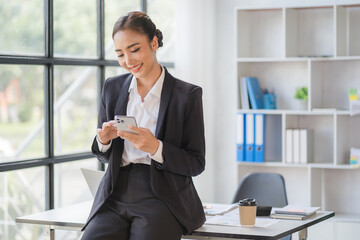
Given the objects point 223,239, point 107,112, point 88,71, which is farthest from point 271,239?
point 88,71

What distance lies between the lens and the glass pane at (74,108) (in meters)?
4.68

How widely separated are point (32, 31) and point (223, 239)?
2092mm

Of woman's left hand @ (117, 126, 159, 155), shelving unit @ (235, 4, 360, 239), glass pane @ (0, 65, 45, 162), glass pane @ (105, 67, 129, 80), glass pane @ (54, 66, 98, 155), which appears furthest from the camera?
shelving unit @ (235, 4, 360, 239)

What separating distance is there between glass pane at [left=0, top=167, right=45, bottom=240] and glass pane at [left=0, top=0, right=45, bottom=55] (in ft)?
2.55

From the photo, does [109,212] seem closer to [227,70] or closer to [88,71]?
[88,71]

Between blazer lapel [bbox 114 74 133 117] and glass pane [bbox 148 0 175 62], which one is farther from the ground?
glass pane [bbox 148 0 175 62]

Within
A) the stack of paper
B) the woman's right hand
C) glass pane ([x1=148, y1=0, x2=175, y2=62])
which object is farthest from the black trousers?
glass pane ([x1=148, y1=0, x2=175, y2=62])

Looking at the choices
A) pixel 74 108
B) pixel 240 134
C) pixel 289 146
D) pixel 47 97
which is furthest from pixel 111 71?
pixel 289 146

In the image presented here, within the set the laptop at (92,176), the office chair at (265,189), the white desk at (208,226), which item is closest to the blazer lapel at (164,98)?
the white desk at (208,226)

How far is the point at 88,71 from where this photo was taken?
16.2 ft

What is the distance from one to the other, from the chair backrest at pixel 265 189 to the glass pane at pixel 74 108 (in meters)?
1.30

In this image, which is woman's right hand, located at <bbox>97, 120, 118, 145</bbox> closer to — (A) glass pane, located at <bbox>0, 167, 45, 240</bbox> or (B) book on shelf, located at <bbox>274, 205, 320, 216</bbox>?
(B) book on shelf, located at <bbox>274, 205, 320, 216</bbox>

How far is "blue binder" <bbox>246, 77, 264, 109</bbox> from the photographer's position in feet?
17.4

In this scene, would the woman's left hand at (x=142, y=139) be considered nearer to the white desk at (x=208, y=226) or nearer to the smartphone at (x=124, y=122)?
the smartphone at (x=124, y=122)
